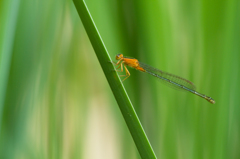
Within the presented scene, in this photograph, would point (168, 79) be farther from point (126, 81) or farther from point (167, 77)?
point (126, 81)

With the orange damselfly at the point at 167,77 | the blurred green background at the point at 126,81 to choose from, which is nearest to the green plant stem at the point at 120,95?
the blurred green background at the point at 126,81

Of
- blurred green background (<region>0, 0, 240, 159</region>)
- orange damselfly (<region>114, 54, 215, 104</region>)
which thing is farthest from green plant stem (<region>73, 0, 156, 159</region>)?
orange damselfly (<region>114, 54, 215, 104</region>)

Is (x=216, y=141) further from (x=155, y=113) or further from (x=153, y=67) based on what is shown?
(x=153, y=67)

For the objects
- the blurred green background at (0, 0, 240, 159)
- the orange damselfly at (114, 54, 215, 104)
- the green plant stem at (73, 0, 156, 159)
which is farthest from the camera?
the orange damselfly at (114, 54, 215, 104)

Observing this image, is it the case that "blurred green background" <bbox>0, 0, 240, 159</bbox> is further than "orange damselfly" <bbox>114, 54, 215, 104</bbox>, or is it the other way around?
"orange damselfly" <bbox>114, 54, 215, 104</bbox>

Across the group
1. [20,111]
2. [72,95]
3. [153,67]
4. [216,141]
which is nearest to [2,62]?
[20,111]

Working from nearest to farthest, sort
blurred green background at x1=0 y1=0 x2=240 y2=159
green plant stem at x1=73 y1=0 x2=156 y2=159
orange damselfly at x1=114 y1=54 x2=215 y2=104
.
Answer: green plant stem at x1=73 y1=0 x2=156 y2=159, blurred green background at x1=0 y1=0 x2=240 y2=159, orange damselfly at x1=114 y1=54 x2=215 y2=104

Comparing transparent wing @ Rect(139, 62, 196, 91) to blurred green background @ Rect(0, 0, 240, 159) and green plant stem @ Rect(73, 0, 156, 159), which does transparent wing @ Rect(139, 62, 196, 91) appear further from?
green plant stem @ Rect(73, 0, 156, 159)
